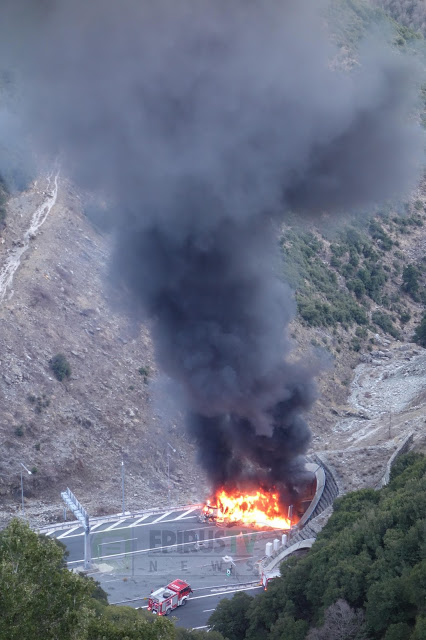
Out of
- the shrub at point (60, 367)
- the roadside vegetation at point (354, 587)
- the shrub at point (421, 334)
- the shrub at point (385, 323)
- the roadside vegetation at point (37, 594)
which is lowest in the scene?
the roadside vegetation at point (37, 594)

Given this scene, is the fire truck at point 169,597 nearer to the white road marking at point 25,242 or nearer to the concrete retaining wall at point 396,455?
the concrete retaining wall at point 396,455

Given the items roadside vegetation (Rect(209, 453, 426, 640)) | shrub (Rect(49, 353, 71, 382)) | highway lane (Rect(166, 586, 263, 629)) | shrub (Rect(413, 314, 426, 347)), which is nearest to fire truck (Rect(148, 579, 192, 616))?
highway lane (Rect(166, 586, 263, 629))

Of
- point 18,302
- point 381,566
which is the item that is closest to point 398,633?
point 381,566

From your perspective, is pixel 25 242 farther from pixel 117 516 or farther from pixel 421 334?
pixel 421 334

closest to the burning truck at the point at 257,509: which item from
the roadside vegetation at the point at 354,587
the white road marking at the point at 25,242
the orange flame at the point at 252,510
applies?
the orange flame at the point at 252,510

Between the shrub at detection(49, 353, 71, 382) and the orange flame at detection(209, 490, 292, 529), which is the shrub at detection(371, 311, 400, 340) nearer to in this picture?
the shrub at detection(49, 353, 71, 382)

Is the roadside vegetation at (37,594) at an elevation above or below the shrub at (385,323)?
below

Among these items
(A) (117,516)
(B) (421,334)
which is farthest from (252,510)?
(B) (421,334)
